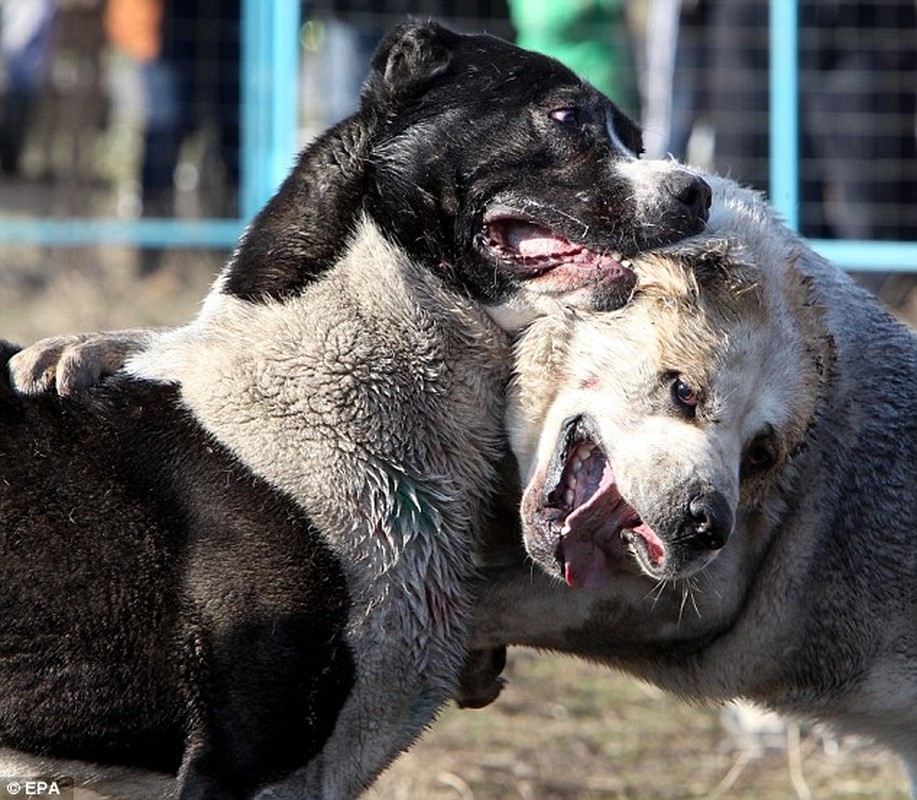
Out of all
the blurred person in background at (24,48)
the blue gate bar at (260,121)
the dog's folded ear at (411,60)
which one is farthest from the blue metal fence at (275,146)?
the dog's folded ear at (411,60)

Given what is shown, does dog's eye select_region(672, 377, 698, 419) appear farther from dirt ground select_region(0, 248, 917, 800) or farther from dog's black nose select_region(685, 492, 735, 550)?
dirt ground select_region(0, 248, 917, 800)

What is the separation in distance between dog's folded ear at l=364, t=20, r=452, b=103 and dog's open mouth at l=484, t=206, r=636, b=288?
371 mm

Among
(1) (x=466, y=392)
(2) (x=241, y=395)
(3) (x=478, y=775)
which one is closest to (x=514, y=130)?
(1) (x=466, y=392)

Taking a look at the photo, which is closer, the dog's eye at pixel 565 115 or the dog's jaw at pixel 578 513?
→ the dog's jaw at pixel 578 513

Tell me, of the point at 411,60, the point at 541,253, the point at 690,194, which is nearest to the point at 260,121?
the point at 411,60

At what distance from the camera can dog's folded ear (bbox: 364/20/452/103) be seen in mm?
3871

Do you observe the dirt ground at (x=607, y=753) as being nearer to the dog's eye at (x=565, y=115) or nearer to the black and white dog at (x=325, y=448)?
the black and white dog at (x=325, y=448)

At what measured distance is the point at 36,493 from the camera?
11.4ft

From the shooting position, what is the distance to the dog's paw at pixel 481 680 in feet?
13.2

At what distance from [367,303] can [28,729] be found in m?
1.07

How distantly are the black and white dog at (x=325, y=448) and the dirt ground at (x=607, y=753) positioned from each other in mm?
1439

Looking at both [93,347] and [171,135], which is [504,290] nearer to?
[93,347]

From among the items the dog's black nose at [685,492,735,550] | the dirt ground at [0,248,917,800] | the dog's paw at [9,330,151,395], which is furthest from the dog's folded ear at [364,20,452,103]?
the dirt ground at [0,248,917,800]

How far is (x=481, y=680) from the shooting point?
4.04 metres
